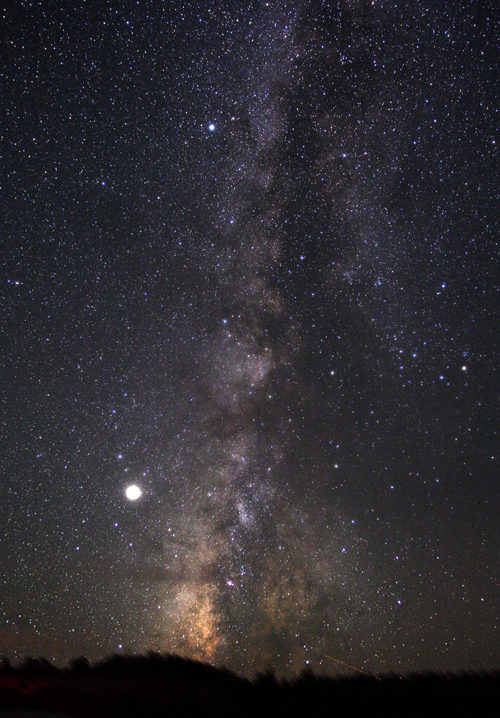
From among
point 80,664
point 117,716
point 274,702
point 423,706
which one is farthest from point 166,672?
point 423,706

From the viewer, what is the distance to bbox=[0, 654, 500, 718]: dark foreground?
112 inches

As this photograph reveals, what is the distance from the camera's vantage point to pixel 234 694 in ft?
10.8

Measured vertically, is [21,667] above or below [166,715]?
above

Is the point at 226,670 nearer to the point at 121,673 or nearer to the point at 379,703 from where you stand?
the point at 121,673

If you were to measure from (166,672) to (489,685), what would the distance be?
3338 mm

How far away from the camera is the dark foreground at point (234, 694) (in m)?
2.85

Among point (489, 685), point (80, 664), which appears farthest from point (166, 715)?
point (489, 685)

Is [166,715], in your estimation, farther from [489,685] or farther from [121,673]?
[489,685]

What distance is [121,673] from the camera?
4.00m

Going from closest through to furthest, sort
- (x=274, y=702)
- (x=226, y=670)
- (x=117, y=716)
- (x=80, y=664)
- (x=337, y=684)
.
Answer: (x=117, y=716) < (x=274, y=702) < (x=337, y=684) < (x=226, y=670) < (x=80, y=664)

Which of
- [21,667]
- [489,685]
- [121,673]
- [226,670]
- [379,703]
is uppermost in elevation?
[21,667]

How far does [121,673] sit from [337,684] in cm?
244

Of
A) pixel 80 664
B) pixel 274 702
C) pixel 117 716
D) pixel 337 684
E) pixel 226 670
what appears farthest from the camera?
pixel 80 664

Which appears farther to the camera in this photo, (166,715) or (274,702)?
(274,702)
